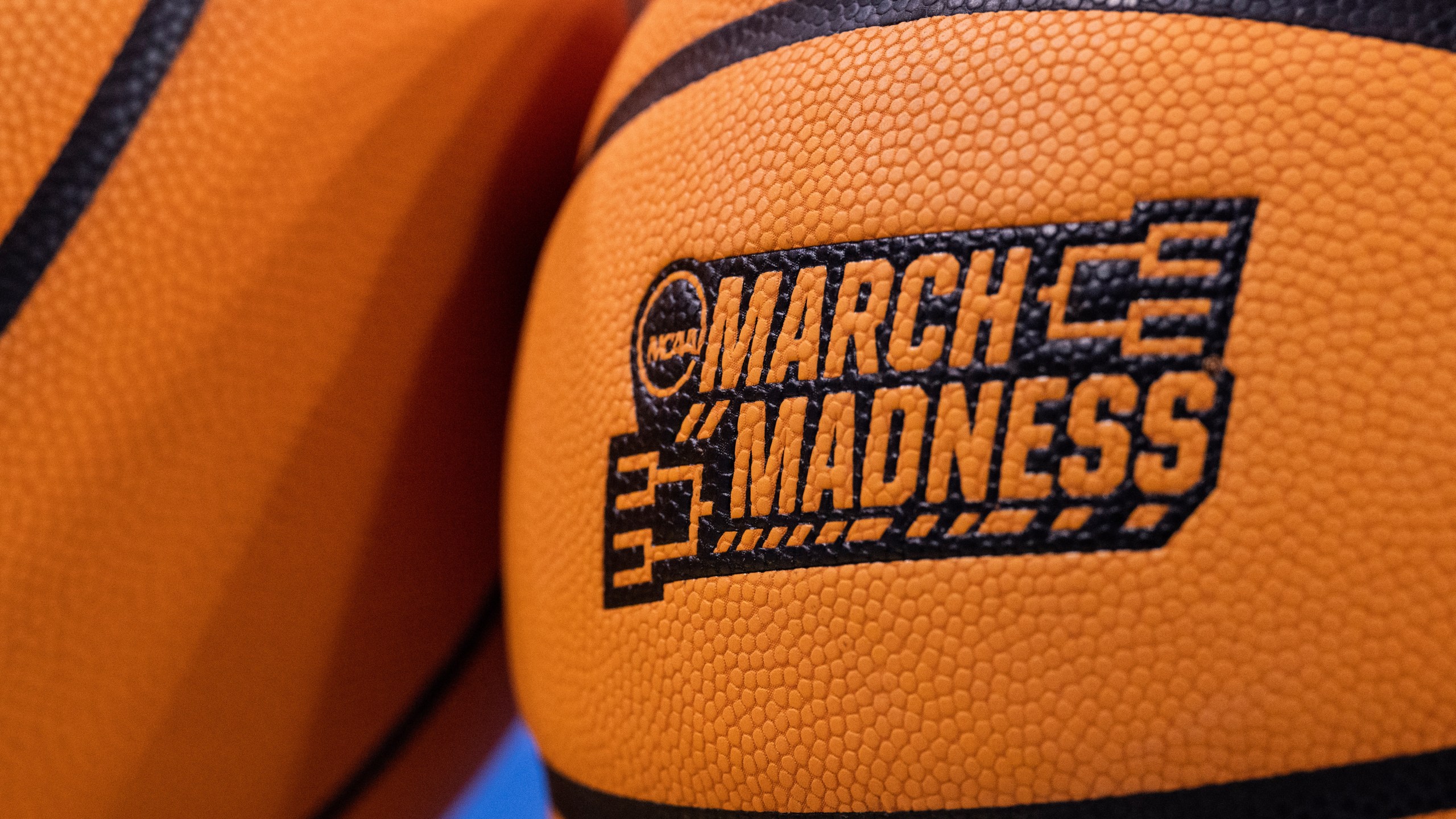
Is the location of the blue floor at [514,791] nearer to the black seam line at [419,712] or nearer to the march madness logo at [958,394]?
the black seam line at [419,712]

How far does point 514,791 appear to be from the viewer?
1.33m

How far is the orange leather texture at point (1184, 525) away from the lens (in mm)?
339

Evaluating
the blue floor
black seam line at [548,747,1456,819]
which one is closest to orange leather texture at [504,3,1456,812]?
black seam line at [548,747,1456,819]

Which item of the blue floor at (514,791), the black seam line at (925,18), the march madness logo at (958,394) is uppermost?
the black seam line at (925,18)

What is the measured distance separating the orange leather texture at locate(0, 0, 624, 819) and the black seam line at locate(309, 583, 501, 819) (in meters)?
0.02

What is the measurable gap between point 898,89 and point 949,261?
0.27 ft

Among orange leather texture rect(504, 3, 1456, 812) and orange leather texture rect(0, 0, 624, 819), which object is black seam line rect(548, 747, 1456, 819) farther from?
orange leather texture rect(0, 0, 624, 819)

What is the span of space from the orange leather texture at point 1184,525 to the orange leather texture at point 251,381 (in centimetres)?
23

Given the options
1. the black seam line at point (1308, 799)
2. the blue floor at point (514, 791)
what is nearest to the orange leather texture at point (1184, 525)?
the black seam line at point (1308, 799)

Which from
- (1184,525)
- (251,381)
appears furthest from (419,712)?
(1184,525)

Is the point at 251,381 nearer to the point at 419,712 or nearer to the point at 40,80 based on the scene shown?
the point at 40,80

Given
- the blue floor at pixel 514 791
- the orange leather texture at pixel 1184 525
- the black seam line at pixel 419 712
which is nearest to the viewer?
the orange leather texture at pixel 1184 525

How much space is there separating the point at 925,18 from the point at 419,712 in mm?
551

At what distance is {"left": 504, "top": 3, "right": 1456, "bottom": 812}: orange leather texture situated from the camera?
0.34 meters
